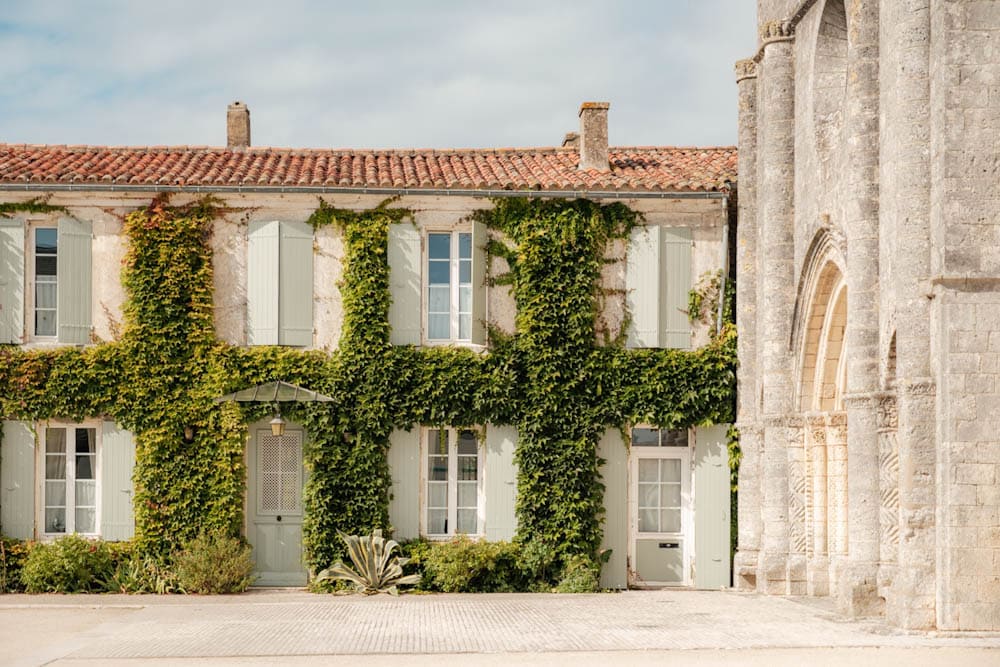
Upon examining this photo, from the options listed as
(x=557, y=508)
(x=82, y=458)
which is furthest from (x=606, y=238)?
(x=82, y=458)

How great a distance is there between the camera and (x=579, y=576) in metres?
19.6

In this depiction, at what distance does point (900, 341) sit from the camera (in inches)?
561

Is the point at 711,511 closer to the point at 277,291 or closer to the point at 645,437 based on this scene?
the point at 645,437

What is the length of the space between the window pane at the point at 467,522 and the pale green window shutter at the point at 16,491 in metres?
6.11

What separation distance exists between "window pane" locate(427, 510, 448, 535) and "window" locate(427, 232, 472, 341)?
2.55 m

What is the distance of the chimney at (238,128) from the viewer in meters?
22.3

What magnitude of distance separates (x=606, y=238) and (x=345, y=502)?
5.42 meters

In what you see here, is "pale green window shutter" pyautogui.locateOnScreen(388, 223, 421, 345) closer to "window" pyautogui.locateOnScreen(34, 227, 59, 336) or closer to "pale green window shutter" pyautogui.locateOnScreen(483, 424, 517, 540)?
"pale green window shutter" pyautogui.locateOnScreen(483, 424, 517, 540)

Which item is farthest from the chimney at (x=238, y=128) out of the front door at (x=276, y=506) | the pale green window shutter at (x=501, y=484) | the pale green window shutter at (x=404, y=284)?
the pale green window shutter at (x=501, y=484)

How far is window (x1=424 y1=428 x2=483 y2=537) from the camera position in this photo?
20062 millimetres

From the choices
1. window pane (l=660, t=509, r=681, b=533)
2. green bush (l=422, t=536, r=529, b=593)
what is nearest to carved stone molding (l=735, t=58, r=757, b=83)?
window pane (l=660, t=509, r=681, b=533)

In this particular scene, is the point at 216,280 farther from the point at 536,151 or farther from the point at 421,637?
the point at 421,637

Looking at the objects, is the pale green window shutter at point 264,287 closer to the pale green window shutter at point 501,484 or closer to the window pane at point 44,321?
the window pane at point 44,321

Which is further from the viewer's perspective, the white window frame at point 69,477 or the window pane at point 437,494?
the window pane at point 437,494
